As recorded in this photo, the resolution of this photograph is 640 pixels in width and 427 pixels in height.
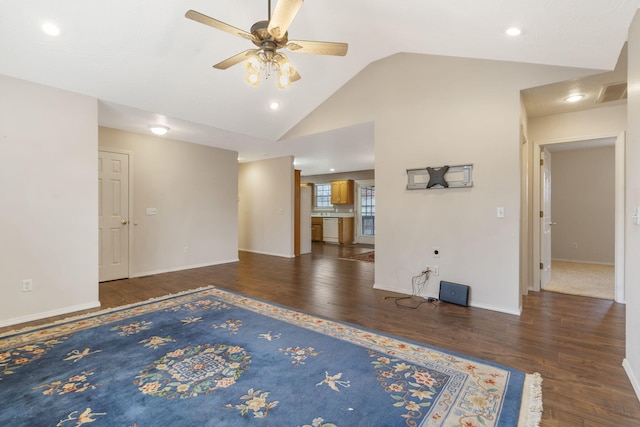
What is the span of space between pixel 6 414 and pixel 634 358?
3.84 metres

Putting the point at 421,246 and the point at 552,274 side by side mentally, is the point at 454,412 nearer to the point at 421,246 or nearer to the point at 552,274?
the point at 421,246

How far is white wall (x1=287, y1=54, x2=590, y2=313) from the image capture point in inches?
132

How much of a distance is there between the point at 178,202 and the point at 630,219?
6.11 metres

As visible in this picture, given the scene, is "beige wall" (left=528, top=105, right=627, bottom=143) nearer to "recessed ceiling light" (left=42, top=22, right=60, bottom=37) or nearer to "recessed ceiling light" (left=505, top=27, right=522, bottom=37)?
"recessed ceiling light" (left=505, top=27, right=522, bottom=37)

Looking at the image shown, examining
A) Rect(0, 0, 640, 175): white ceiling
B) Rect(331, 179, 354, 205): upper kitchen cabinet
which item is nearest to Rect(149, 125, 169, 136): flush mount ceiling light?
Rect(0, 0, 640, 175): white ceiling

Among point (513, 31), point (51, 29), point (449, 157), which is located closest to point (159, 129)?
point (51, 29)

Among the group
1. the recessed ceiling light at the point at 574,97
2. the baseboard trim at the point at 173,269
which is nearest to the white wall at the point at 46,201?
the baseboard trim at the point at 173,269

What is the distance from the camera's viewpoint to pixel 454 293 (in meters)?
3.65

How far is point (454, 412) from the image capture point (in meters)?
1.71

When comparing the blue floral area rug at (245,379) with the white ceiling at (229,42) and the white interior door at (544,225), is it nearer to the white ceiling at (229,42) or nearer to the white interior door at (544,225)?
the white ceiling at (229,42)

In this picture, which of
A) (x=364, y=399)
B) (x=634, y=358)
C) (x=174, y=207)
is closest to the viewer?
(x=364, y=399)

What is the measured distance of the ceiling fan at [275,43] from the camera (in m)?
2.06

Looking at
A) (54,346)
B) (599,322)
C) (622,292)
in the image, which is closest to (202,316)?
(54,346)

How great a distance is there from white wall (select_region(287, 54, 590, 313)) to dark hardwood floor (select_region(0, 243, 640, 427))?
1.55 ft
